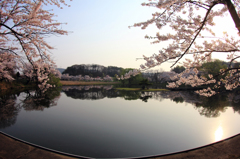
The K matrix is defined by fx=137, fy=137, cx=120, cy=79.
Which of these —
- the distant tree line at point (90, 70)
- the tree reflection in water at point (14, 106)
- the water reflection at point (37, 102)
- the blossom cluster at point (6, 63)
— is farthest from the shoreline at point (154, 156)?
the distant tree line at point (90, 70)

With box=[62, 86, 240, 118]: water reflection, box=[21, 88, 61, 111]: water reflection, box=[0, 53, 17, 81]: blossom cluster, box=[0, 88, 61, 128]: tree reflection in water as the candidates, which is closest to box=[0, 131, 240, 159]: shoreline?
box=[0, 88, 61, 128]: tree reflection in water

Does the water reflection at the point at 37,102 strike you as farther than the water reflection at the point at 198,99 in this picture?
No

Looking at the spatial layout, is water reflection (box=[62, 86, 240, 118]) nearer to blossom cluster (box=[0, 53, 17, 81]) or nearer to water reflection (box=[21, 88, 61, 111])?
water reflection (box=[21, 88, 61, 111])

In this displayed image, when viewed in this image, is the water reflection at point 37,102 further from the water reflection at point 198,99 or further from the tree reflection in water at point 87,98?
the water reflection at point 198,99

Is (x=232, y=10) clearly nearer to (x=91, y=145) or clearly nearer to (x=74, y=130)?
(x=91, y=145)

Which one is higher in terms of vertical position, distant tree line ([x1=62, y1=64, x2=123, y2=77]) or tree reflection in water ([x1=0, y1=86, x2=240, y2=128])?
distant tree line ([x1=62, y1=64, x2=123, y2=77])

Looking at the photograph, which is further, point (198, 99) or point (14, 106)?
point (198, 99)

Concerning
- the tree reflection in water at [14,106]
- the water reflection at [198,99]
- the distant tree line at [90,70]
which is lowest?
the water reflection at [198,99]

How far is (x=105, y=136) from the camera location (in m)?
5.30

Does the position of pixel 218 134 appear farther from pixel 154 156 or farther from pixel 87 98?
pixel 87 98

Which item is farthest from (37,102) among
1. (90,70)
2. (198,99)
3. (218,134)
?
(90,70)

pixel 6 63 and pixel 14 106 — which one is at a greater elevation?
pixel 6 63

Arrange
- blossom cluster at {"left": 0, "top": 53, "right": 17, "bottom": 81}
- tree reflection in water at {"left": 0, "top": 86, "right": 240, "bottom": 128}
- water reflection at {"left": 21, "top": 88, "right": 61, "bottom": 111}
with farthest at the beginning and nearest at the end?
water reflection at {"left": 21, "top": 88, "right": 61, "bottom": 111}
tree reflection in water at {"left": 0, "top": 86, "right": 240, "bottom": 128}
blossom cluster at {"left": 0, "top": 53, "right": 17, "bottom": 81}

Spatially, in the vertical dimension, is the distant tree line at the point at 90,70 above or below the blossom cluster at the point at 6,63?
above
